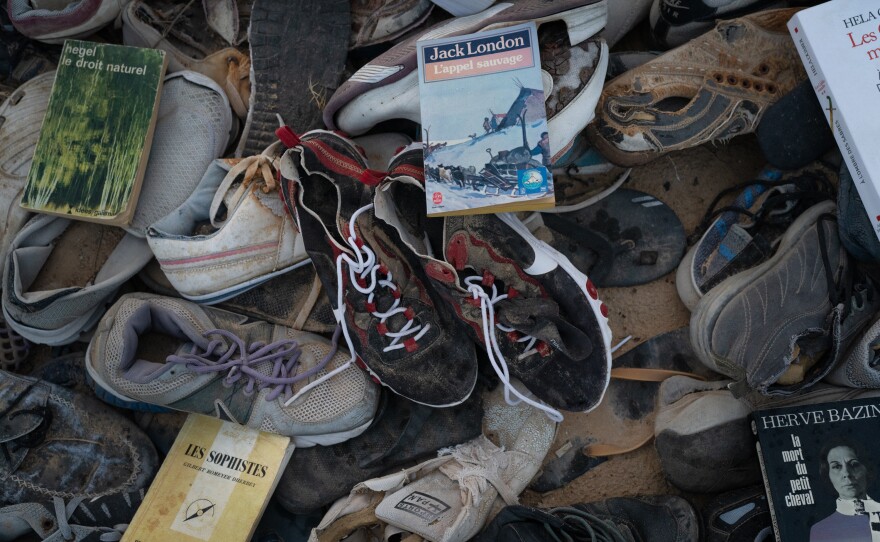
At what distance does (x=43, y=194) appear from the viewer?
4.89 ft

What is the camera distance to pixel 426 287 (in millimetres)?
1499

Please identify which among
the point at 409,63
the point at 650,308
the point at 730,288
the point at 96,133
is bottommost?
the point at 650,308

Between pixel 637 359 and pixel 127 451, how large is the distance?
1.17 m

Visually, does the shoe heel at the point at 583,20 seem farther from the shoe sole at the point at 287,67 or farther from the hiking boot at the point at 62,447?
the hiking boot at the point at 62,447

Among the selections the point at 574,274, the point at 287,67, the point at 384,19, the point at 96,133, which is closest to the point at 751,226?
the point at 574,274

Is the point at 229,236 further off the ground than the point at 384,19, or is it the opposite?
the point at 384,19

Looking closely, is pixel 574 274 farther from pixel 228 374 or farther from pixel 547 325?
pixel 228 374

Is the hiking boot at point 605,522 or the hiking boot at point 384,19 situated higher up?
the hiking boot at point 384,19

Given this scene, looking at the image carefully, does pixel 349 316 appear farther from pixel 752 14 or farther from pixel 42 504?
pixel 752 14

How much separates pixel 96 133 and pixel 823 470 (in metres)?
1.67

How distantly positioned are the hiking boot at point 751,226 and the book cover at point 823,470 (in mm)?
316

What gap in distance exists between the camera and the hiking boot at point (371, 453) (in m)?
1.50

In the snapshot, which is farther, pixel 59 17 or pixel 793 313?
pixel 59 17

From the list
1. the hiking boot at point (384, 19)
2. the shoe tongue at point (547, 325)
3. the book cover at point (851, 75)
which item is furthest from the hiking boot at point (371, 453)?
the book cover at point (851, 75)
